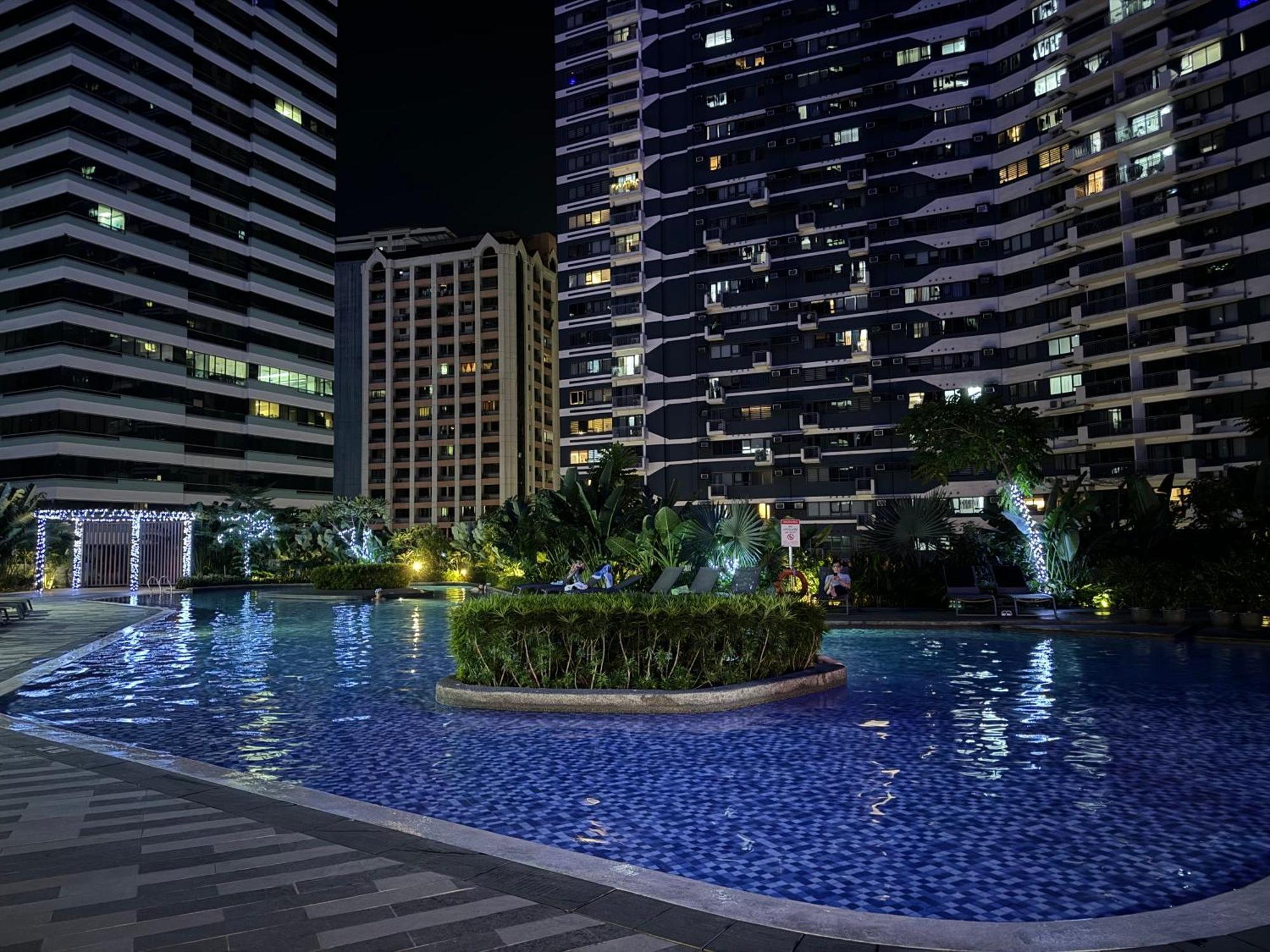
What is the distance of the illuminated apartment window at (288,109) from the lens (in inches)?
3290

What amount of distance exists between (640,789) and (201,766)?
4.18 metres

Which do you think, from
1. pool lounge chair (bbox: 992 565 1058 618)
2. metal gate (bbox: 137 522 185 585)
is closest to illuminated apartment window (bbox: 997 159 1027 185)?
pool lounge chair (bbox: 992 565 1058 618)

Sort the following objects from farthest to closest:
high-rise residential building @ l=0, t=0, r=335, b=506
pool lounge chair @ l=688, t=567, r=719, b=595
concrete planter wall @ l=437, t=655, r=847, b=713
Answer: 1. high-rise residential building @ l=0, t=0, r=335, b=506
2. pool lounge chair @ l=688, t=567, r=719, b=595
3. concrete planter wall @ l=437, t=655, r=847, b=713

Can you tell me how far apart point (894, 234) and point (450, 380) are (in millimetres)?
73266

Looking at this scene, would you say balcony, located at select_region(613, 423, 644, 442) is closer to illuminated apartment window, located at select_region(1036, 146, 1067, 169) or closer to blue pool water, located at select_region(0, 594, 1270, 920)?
illuminated apartment window, located at select_region(1036, 146, 1067, 169)

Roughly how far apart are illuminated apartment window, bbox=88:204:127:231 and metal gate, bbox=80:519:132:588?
99.5 feet

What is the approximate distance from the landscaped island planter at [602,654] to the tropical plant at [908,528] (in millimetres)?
16164

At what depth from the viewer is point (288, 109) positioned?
278 feet

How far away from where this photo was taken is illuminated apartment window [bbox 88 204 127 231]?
218 ft

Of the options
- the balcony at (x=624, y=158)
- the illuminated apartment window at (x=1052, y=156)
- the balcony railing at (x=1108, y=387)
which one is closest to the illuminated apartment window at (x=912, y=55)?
the illuminated apartment window at (x=1052, y=156)

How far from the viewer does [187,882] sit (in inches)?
207

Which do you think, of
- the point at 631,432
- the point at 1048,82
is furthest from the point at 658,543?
the point at 1048,82

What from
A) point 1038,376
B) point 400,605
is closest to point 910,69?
point 1038,376

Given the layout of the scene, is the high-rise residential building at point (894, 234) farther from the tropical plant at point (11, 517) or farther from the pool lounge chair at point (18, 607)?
the pool lounge chair at point (18, 607)
